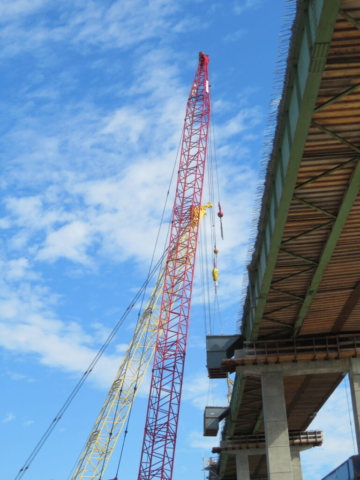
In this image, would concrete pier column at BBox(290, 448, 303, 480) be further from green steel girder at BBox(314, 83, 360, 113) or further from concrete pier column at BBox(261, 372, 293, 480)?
green steel girder at BBox(314, 83, 360, 113)

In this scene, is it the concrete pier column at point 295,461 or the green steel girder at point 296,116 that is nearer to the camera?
the green steel girder at point 296,116

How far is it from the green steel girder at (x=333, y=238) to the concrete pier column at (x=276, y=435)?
4761mm

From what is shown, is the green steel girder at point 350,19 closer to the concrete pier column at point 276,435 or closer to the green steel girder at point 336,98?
the green steel girder at point 336,98

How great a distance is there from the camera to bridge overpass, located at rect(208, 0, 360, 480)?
1667 centimetres

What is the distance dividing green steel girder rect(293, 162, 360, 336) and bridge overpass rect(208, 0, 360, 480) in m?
0.05

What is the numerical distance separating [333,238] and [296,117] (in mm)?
7687

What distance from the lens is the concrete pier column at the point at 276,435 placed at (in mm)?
34031

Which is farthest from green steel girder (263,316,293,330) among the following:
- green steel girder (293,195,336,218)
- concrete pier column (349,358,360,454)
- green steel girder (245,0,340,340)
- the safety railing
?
green steel girder (293,195,336,218)

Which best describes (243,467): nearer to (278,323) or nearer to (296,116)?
(278,323)

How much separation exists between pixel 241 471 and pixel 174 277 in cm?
2566

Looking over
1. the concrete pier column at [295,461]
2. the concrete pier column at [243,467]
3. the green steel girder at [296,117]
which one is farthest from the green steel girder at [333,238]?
the concrete pier column at [243,467]

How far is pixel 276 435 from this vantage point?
34281 mm

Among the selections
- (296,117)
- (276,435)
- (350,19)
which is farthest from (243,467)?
(350,19)

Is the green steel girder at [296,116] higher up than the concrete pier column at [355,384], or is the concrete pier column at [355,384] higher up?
the green steel girder at [296,116]
